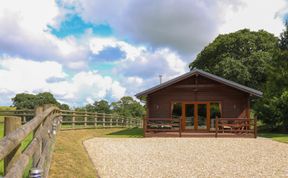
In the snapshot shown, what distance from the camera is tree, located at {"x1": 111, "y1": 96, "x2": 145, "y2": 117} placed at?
51.1 meters

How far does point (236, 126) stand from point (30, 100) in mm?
37105

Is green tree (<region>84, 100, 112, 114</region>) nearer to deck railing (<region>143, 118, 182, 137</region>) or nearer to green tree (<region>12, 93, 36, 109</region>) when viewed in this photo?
green tree (<region>12, 93, 36, 109</region>)

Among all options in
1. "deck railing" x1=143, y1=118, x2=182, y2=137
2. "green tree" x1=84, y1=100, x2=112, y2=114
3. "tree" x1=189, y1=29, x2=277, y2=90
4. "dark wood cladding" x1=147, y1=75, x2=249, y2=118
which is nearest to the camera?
"deck railing" x1=143, y1=118, x2=182, y2=137

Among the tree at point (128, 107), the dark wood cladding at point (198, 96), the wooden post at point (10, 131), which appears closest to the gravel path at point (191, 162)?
the wooden post at point (10, 131)

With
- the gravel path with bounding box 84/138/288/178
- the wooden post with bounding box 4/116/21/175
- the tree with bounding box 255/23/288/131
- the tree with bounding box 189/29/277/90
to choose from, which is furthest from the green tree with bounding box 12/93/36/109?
the wooden post with bounding box 4/116/21/175

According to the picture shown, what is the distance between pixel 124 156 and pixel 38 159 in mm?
6366

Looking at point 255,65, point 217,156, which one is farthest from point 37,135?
point 255,65

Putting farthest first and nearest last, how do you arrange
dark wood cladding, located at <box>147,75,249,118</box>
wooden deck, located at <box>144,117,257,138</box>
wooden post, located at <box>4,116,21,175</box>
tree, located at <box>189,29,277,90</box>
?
tree, located at <box>189,29,277,90</box>, dark wood cladding, located at <box>147,75,249,118</box>, wooden deck, located at <box>144,117,257,138</box>, wooden post, located at <box>4,116,21,175</box>

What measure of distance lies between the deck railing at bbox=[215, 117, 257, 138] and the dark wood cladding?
101 centimetres

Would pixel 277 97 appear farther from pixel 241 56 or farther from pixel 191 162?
pixel 241 56

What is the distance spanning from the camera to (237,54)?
4012 cm

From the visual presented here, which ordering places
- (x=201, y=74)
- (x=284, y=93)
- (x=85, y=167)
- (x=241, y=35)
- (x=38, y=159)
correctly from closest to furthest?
(x=38, y=159) → (x=85, y=167) → (x=201, y=74) → (x=284, y=93) → (x=241, y=35)

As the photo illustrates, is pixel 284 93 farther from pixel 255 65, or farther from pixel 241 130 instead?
pixel 255 65

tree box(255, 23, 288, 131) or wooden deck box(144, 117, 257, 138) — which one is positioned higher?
tree box(255, 23, 288, 131)
